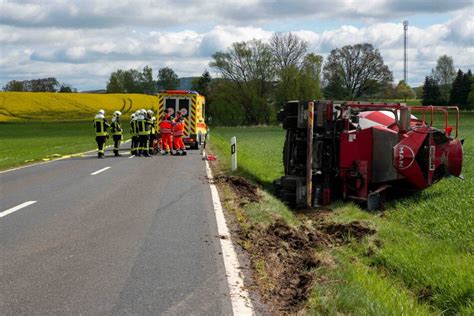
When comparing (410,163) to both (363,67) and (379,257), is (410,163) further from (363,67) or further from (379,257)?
(363,67)

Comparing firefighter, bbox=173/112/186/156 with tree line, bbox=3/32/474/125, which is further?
tree line, bbox=3/32/474/125

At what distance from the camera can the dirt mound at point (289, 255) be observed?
5172 mm

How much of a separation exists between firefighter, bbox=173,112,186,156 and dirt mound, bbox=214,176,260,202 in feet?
30.0

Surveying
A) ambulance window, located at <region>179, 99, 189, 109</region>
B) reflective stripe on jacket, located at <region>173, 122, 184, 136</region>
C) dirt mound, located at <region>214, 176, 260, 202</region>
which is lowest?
dirt mound, located at <region>214, 176, 260, 202</region>

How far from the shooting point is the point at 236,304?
482 centimetres

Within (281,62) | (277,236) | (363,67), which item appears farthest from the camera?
(281,62)

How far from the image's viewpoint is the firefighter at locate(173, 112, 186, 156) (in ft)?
77.2

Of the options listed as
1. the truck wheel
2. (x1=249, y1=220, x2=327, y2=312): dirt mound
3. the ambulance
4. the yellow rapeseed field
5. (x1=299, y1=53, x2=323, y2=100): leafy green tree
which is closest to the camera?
(x1=249, y1=220, x2=327, y2=312): dirt mound

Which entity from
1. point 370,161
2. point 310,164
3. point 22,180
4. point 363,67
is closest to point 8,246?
point 310,164

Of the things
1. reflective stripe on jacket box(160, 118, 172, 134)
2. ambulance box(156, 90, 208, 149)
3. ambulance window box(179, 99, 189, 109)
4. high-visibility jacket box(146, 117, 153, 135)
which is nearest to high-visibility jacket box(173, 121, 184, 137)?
reflective stripe on jacket box(160, 118, 172, 134)

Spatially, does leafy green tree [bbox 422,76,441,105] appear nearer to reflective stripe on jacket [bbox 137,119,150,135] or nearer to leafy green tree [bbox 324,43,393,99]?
leafy green tree [bbox 324,43,393,99]

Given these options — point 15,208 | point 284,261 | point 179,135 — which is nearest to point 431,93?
point 179,135

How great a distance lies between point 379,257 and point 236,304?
8.80 ft

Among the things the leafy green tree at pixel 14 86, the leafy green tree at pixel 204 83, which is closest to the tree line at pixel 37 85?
the leafy green tree at pixel 14 86
